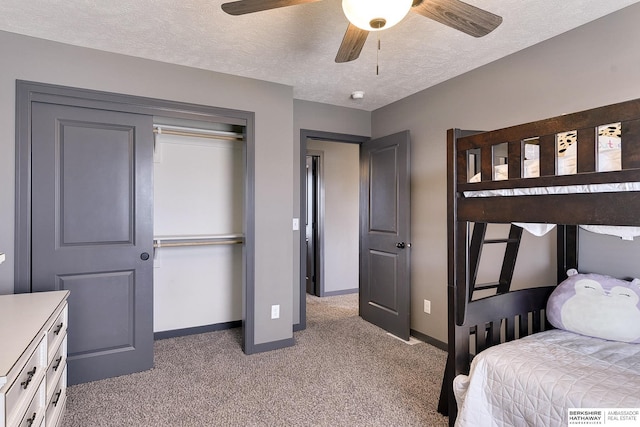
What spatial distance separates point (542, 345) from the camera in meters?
1.73

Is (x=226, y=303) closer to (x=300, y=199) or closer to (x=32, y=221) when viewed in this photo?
(x=300, y=199)

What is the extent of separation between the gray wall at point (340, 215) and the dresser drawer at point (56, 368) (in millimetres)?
→ 3308

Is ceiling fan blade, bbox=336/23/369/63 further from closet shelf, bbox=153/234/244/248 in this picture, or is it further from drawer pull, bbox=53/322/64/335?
drawer pull, bbox=53/322/64/335

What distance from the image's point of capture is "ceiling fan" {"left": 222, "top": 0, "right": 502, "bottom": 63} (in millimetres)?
1265

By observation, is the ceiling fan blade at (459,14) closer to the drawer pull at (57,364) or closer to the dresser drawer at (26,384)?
the dresser drawer at (26,384)

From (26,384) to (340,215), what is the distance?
404 centimetres

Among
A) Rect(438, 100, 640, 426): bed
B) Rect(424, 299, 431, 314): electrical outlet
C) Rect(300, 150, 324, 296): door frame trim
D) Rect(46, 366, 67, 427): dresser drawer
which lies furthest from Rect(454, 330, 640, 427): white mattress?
Rect(300, 150, 324, 296): door frame trim

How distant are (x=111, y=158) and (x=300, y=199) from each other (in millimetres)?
1692

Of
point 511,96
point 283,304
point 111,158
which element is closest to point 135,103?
point 111,158

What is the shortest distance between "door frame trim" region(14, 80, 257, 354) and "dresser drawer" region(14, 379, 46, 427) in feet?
3.50

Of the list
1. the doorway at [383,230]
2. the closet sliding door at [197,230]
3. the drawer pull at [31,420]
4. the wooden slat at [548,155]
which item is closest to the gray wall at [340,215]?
the doorway at [383,230]

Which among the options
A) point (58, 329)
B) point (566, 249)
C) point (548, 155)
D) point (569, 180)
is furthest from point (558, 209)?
point (58, 329)

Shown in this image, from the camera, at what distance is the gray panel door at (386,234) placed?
333cm

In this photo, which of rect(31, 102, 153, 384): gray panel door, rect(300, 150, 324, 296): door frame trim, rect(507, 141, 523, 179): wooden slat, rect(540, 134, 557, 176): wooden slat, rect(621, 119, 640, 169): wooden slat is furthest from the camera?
rect(300, 150, 324, 296): door frame trim
